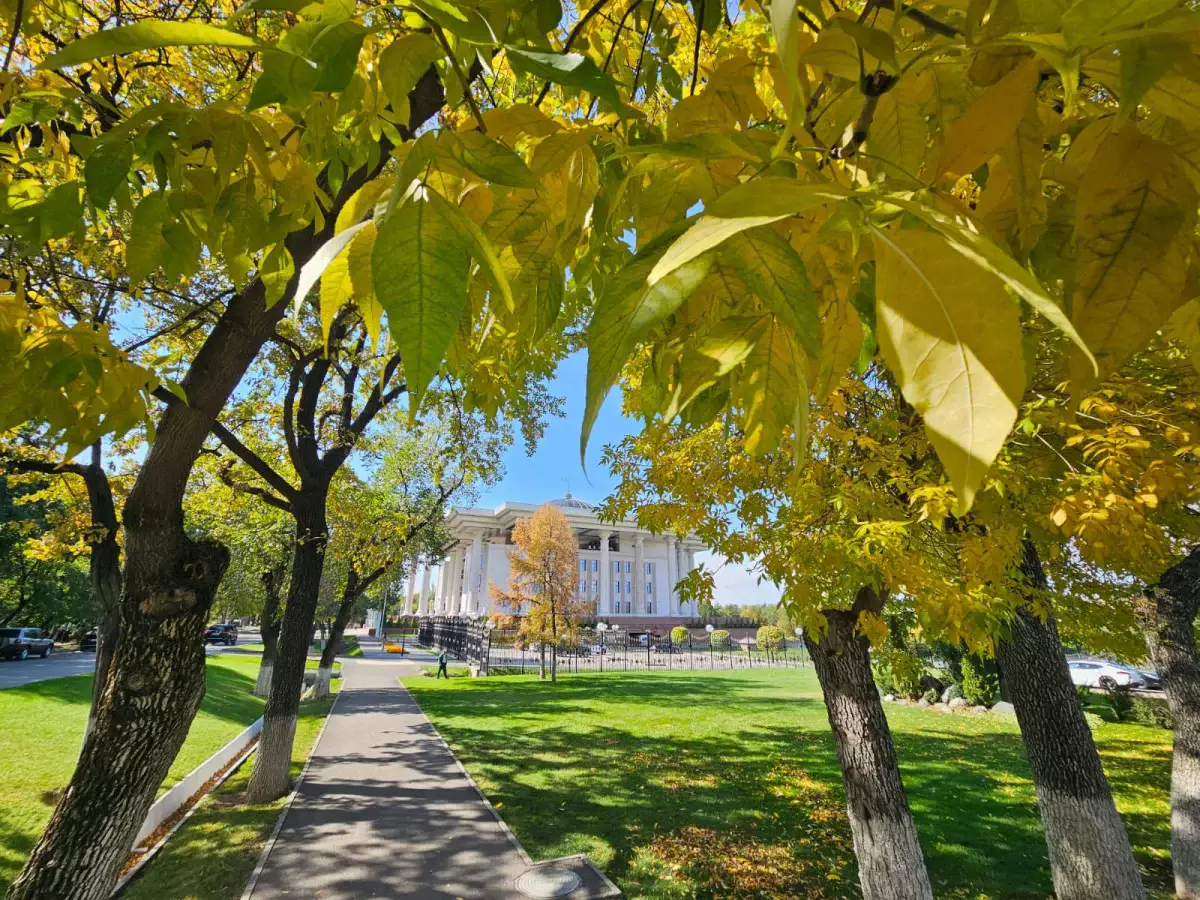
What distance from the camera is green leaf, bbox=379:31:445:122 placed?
0.70 metres

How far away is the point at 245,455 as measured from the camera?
270 inches

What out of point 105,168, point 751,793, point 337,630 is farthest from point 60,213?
point 337,630

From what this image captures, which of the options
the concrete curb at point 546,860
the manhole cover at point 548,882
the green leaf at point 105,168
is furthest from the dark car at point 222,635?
the green leaf at point 105,168

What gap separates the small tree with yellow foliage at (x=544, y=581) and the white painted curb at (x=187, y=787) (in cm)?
1998

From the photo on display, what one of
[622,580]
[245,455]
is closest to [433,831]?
[245,455]

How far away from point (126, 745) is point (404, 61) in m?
4.24

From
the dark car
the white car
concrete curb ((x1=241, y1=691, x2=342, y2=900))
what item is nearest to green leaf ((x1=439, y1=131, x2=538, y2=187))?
concrete curb ((x1=241, y1=691, x2=342, y2=900))

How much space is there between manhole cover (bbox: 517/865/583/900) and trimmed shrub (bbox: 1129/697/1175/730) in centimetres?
1861

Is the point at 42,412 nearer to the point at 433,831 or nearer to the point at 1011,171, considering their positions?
the point at 1011,171

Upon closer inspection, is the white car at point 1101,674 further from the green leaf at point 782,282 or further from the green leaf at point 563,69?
the green leaf at point 563,69

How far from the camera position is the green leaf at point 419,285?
21.3 inches

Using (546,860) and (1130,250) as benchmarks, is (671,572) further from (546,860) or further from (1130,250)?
(1130,250)

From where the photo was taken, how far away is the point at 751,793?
31.5ft

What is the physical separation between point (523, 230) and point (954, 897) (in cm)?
811
